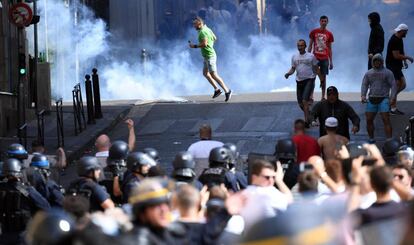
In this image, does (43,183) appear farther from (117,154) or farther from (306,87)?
(306,87)

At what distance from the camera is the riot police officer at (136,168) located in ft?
39.6

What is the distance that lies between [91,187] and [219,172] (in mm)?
1340

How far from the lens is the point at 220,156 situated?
12.8m

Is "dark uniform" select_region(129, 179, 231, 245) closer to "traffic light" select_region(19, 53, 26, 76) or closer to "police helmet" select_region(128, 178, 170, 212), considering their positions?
"police helmet" select_region(128, 178, 170, 212)

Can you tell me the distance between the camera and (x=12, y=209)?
12.6 m

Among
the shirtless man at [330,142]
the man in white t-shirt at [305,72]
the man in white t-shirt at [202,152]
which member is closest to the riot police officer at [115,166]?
the man in white t-shirt at [202,152]

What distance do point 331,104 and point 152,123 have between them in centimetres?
784

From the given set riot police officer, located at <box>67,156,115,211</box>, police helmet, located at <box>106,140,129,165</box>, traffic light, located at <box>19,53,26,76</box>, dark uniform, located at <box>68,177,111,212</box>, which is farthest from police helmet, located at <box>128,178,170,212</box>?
traffic light, located at <box>19,53,26,76</box>

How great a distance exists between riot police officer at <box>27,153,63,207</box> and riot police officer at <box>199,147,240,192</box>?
1.37 m

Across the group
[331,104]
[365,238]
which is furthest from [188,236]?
[331,104]

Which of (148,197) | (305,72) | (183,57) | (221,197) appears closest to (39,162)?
(221,197)

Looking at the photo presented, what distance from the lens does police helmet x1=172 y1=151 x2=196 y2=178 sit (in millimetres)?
11828

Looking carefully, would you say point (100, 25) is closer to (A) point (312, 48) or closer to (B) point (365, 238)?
(A) point (312, 48)

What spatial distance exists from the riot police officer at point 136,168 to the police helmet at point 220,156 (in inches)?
28.5
